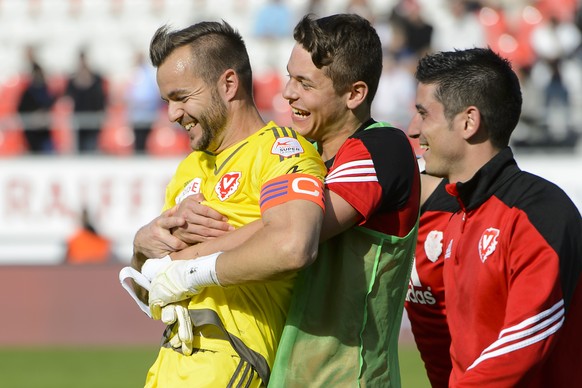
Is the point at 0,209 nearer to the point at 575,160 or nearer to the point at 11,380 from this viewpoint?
the point at 11,380

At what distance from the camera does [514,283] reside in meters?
3.60

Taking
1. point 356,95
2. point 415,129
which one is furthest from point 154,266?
point 415,129

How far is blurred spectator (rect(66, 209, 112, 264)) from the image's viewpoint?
14422 mm

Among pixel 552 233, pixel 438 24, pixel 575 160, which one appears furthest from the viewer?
pixel 438 24

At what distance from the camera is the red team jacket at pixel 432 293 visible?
496 cm

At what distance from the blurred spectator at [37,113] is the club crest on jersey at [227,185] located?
12051 mm

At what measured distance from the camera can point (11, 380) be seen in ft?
35.2

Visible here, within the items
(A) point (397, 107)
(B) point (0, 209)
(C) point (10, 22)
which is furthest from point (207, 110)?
(C) point (10, 22)

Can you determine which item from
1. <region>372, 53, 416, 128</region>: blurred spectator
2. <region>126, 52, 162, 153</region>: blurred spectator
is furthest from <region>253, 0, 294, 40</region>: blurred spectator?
<region>372, 53, 416, 128</region>: blurred spectator

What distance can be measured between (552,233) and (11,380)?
27.1 ft

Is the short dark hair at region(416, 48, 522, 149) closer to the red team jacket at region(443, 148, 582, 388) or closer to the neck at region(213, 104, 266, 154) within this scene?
the red team jacket at region(443, 148, 582, 388)

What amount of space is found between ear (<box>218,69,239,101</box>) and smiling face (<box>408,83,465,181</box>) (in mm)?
759

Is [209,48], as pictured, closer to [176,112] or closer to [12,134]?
[176,112]

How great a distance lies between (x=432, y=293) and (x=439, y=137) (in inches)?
45.9
